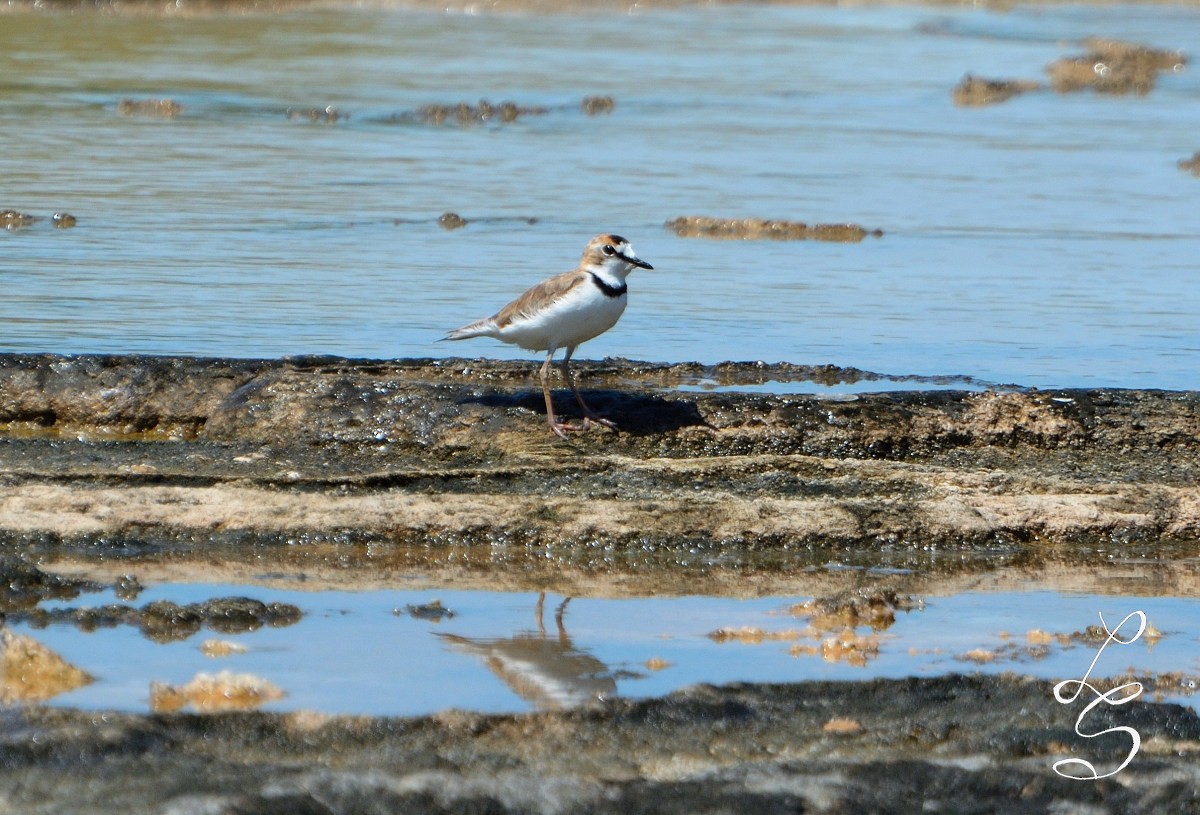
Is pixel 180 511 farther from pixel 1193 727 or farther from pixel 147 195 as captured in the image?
pixel 147 195

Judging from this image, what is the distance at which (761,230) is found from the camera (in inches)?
531

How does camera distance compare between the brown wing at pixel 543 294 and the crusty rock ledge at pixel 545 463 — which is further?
the brown wing at pixel 543 294

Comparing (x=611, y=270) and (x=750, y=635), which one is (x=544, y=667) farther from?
(x=611, y=270)

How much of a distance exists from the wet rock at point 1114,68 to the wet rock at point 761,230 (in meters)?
13.8

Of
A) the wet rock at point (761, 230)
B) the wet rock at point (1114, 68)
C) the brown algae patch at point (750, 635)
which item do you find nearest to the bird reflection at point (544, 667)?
the brown algae patch at point (750, 635)

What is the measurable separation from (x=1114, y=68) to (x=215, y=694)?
26839 mm

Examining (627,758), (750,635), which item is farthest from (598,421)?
(627,758)

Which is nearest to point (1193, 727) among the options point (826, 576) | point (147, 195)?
point (826, 576)

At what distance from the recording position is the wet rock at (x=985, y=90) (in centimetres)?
2433

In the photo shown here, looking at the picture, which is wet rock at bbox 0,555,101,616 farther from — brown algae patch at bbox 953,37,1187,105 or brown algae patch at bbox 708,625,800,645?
brown algae patch at bbox 953,37,1187,105

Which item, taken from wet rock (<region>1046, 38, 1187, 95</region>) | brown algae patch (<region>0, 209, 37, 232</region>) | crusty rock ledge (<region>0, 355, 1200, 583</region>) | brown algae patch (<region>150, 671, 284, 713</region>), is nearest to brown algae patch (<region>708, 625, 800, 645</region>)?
crusty rock ledge (<region>0, 355, 1200, 583</region>)

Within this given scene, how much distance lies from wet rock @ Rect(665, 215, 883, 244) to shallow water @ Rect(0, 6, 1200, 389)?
8.0 inches

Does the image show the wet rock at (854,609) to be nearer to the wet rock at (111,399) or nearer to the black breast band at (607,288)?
the black breast band at (607,288)

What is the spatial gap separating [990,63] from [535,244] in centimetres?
2015
